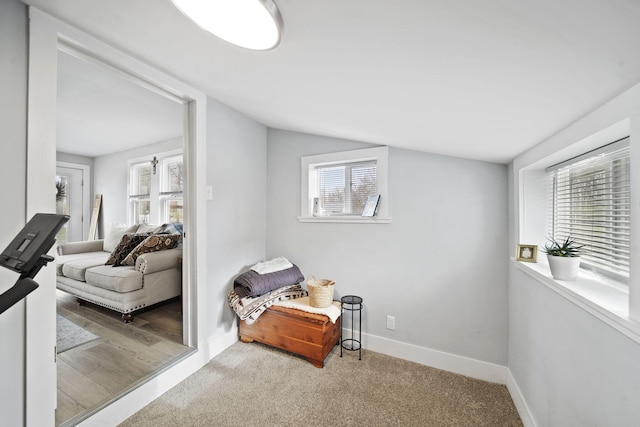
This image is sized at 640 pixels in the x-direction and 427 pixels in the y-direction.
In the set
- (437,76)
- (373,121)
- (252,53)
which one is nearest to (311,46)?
(252,53)

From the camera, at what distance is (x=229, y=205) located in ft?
7.71

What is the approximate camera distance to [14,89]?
1144mm

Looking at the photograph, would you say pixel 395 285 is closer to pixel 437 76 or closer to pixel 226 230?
pixel 226 230

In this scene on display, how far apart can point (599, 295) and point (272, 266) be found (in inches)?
84.4

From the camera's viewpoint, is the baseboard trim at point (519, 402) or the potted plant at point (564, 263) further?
the baseboard trim at point (519, 402)

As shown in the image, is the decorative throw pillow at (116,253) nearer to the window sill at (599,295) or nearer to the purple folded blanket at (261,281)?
the purple folded blanket at (261,281)

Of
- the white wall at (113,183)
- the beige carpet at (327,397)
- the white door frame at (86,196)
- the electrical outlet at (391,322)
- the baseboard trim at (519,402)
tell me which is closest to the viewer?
the baseboard trim at (519,402)

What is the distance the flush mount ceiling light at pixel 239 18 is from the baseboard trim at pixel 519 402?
2309 mm

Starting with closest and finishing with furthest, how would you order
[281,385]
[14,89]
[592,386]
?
[592,386] → [14,89] → [281,385]

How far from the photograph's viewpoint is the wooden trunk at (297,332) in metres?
2.04

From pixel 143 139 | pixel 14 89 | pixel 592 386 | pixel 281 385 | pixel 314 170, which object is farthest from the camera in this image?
pixel 143 139

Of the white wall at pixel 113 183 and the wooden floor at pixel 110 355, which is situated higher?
the white wall at pixel 113 183

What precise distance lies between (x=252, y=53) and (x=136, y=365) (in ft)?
7.56

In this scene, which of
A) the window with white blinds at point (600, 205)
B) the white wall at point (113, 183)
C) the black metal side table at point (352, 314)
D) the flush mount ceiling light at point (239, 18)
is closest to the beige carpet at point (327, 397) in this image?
the black metal side table at point (352, 314)
